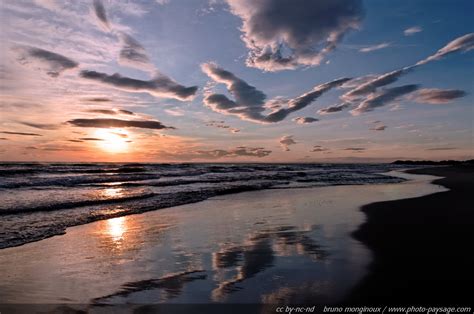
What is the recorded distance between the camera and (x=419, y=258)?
789 centimetres

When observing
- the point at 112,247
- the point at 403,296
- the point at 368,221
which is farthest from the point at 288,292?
the point at 368,221

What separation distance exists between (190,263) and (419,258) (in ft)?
16.8

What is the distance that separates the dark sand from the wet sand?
43 cm

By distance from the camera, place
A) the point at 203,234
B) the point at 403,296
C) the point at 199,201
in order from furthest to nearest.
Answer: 1. the point at 199,201
2. the point at 203,234
3. the point at 403,296

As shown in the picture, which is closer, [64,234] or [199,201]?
[64,234]

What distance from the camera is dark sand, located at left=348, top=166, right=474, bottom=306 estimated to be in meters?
5.84

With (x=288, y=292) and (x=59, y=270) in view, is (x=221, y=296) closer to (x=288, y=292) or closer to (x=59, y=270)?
(x=288, y=292)

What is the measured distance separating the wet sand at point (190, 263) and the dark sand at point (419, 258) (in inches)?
17.0

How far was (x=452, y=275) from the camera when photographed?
667 cm

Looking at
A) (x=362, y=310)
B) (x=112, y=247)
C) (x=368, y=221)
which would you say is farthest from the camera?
(x=368, y=221)

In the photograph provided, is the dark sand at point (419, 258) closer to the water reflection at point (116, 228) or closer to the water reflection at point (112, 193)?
the water reflection at point (116, 228)

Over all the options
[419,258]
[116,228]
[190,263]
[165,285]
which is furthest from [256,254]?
[116,228]

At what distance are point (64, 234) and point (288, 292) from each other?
27.3 feet

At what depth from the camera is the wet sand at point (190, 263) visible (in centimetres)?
606
